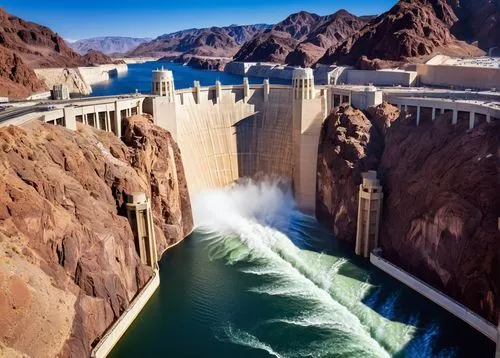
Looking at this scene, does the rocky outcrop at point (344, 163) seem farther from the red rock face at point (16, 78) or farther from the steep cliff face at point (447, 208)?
the red rock face at point (16, 78)

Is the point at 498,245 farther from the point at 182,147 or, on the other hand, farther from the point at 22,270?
the point at 182,147

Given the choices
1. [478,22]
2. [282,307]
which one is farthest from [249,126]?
[478,22]

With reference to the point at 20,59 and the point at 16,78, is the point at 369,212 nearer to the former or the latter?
the point at 16,78

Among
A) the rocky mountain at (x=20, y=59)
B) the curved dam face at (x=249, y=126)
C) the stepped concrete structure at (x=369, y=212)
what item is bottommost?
the stepped concrete structure at (x=369, y=212)

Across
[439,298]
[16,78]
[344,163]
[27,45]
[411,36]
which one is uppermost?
[27,45]

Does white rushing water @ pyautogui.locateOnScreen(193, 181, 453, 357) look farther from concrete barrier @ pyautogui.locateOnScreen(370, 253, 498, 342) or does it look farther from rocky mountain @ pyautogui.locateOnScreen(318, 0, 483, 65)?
rocky mountain @ pyautogui.locateOnScreen(318, 0, 483, 65)

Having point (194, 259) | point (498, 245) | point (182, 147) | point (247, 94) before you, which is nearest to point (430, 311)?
point (498, 245)

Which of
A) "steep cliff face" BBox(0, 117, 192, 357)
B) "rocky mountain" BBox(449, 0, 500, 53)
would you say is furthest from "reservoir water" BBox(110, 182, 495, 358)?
"rocky mountain" BBox(449, 0, 500, 53)

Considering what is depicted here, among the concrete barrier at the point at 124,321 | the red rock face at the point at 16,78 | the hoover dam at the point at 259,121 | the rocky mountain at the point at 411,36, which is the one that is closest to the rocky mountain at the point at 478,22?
the rocky mountain at the point at 411,36
